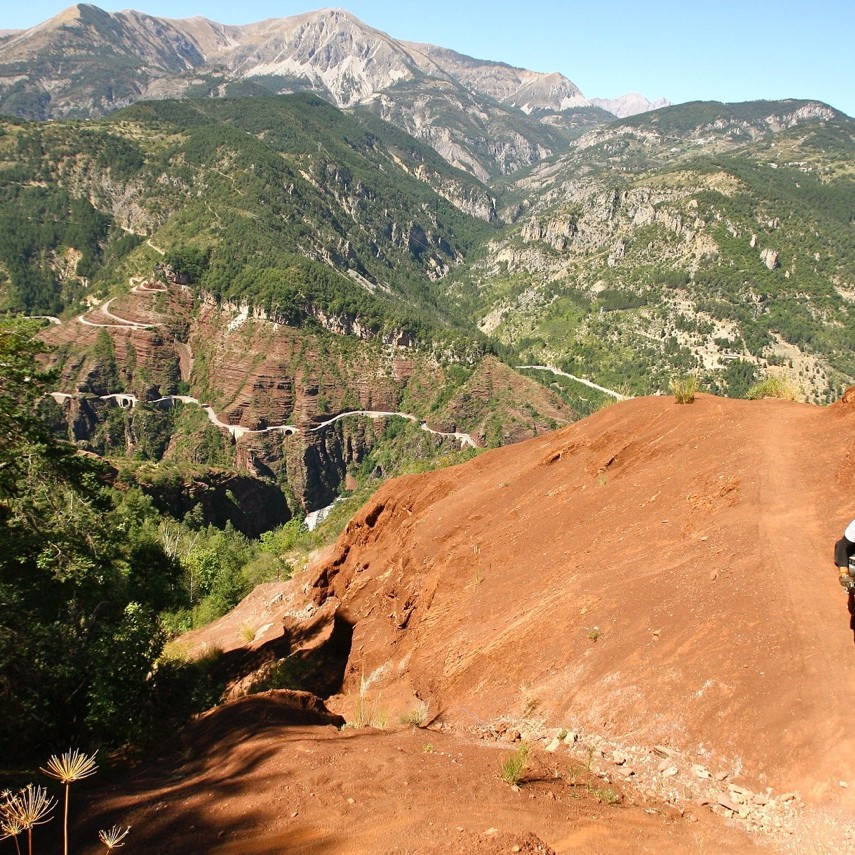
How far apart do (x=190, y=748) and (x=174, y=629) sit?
78.5 feet

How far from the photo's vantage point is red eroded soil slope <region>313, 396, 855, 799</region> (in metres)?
7.66

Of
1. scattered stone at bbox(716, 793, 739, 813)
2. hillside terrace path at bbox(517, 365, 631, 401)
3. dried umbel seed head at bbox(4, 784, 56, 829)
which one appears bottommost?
hillside terrace path at bbox(517, 365, 631, 401)

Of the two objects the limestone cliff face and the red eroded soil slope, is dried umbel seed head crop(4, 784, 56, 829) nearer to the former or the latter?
the red eroded soil slope

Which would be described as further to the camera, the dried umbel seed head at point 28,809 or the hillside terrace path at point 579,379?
the hillside terrace path at point 579,379

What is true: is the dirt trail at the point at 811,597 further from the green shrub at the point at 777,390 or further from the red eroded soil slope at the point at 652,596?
the green shrub at the point at 777,390

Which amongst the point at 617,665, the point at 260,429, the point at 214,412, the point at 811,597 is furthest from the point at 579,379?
the point at 617,665

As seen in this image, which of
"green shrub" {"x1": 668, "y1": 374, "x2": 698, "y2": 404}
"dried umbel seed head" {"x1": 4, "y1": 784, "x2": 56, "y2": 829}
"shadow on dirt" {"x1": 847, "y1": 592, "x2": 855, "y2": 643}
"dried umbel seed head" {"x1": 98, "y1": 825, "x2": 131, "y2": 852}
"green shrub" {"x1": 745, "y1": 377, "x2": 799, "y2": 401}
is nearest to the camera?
"dried umbel seed head" {"x1": 4, "y1": 784, "x2": 56, "y2": 829}

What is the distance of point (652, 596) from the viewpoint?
33.3ft

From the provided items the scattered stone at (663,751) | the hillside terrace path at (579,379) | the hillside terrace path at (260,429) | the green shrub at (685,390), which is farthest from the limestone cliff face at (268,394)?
the scattered stone at (663,751)

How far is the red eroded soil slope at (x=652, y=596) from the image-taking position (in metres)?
7.66

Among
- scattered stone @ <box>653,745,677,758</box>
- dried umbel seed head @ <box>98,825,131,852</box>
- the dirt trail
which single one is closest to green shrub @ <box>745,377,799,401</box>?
the dirt trail

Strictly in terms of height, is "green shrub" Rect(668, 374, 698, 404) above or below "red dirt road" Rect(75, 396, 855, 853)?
above

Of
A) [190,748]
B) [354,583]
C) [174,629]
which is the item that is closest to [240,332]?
[174,629]

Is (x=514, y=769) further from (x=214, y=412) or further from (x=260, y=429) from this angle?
(x=214, y=412)
